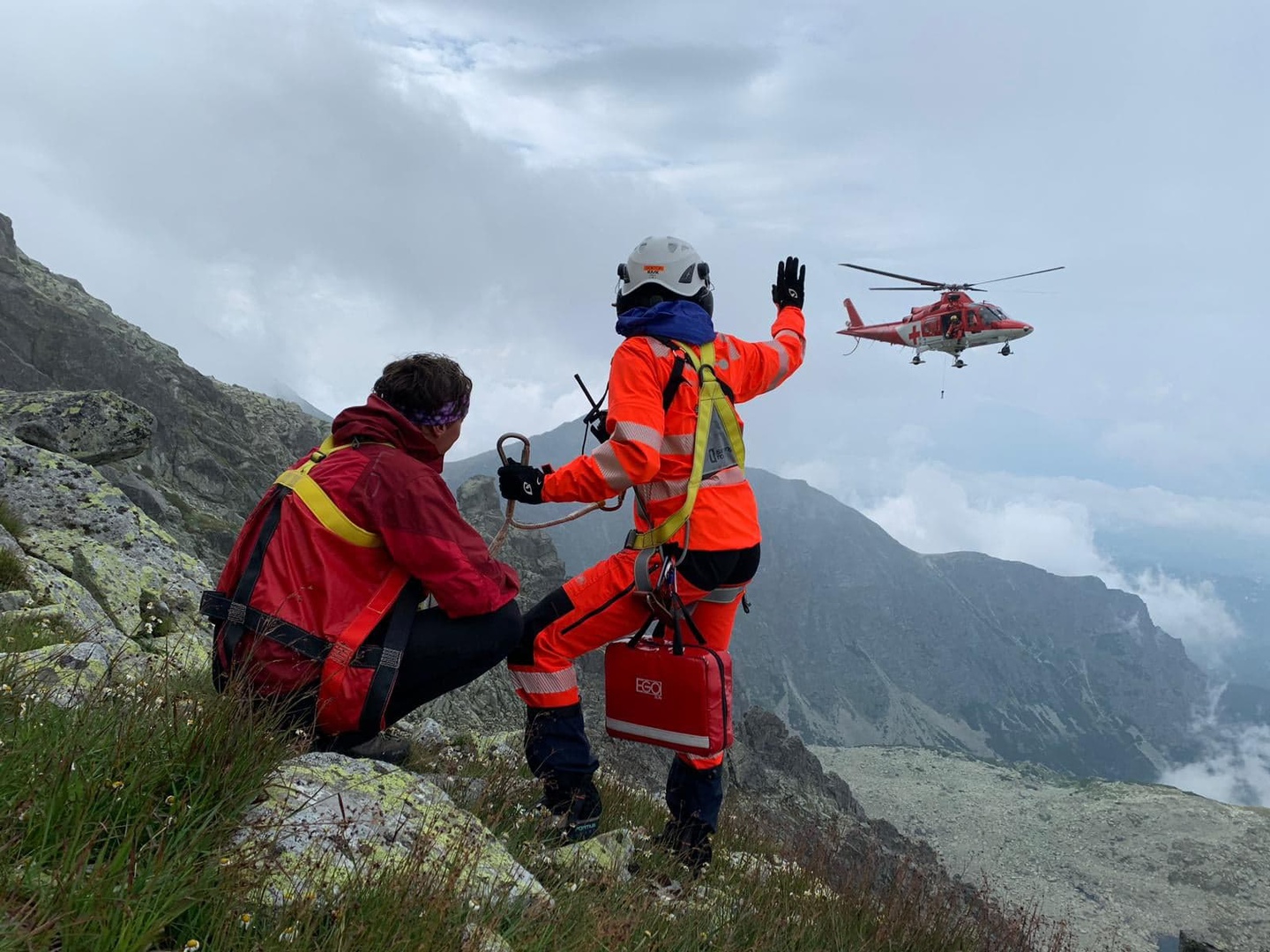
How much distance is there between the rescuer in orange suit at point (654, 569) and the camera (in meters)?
4.83

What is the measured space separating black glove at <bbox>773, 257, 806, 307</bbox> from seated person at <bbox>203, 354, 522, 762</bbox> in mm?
3621

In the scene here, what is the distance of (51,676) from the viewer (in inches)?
131

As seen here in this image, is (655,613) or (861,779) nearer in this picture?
(655,613)

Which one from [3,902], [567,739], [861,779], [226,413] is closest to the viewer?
[3,902]

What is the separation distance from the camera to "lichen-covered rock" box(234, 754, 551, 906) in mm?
2432

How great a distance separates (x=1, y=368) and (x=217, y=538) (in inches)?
1084

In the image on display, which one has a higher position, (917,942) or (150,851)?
(150,851)

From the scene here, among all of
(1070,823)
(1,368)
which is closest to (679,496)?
(1,368)

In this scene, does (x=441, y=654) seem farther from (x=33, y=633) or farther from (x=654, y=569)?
(x=33, y=633)

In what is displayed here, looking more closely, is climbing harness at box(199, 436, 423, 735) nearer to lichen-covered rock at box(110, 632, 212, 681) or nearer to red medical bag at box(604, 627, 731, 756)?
red medical bag at box(604, 627, 731, 756)

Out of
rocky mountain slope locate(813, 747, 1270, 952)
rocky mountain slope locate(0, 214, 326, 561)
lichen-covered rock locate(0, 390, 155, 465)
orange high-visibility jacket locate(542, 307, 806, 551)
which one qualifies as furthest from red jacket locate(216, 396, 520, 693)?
rocky mountain slope locate(813, 747, 1270, 952)

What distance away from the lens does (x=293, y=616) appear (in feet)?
11.9

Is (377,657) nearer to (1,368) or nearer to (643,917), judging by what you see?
(643,917)

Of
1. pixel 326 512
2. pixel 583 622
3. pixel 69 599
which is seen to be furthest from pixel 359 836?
pixel 69 599
